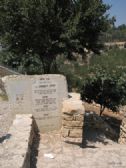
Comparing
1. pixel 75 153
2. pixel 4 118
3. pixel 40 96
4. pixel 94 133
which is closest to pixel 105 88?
pixel 4 118

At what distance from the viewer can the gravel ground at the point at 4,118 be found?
29.7 feet

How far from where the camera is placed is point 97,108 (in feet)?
68.9

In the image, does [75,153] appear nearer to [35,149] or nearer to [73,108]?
[35,149]

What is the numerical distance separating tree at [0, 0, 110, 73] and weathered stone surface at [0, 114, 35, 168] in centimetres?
534

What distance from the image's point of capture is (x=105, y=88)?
53.9 feet

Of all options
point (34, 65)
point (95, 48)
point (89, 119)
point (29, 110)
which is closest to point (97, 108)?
point (34, 65)

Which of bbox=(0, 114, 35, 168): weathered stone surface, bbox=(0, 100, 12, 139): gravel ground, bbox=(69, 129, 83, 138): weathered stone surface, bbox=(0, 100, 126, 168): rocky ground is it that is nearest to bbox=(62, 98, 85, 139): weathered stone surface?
bbox=(69, 129, 83, 138): weathered stone surface

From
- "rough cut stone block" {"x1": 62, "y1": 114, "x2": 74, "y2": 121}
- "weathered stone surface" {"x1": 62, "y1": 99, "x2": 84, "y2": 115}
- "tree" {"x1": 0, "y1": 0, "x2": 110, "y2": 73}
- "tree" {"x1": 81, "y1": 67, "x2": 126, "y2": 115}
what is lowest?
"tree" {"x1": 81, "y1": 67, "x2": 126, "y2": 115}

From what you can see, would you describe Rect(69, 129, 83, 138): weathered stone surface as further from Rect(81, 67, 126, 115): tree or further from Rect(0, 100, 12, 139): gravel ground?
Rect(81, 67, 126, 115): tree

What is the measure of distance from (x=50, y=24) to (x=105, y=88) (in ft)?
15.1

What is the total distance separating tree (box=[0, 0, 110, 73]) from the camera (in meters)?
13.2

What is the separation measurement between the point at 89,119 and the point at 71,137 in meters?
2.11

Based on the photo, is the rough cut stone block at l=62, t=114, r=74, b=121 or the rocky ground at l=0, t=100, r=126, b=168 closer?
the rocky ground at l=0, t=100, r=126, b=168

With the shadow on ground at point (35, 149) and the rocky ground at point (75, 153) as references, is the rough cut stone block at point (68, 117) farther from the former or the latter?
the shadow on ground at point (35, 149)
